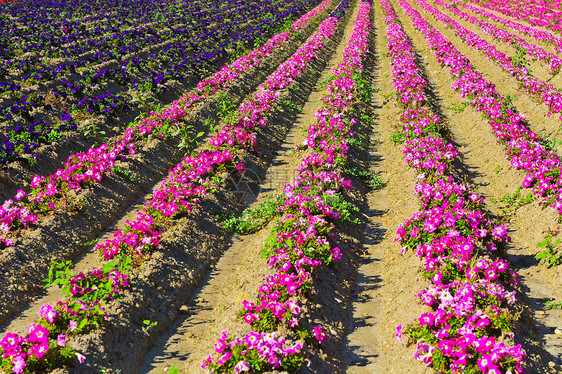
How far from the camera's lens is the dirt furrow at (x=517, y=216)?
588 centimetres

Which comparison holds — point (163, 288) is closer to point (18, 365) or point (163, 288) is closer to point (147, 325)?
point (147, 325)

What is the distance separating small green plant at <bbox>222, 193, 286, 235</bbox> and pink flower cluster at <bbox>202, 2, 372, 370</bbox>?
427 millimetres

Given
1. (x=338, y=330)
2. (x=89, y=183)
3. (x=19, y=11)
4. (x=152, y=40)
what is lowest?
(x=338, y=330)

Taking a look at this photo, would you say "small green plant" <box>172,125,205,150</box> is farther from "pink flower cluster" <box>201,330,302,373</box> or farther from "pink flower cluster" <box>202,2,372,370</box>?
"pink flower cluster" <box>201,330,302,373</box>

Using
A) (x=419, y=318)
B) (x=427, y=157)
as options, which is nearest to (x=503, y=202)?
(x=427, y=157)

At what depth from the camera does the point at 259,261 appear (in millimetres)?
7844

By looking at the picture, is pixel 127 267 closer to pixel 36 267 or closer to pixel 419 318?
pixel 36 267

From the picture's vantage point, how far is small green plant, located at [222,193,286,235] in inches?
360

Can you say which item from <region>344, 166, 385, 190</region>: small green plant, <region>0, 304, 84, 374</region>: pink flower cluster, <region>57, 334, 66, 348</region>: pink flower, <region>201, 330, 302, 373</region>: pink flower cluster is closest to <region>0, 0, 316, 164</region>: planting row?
<region>0, 304, 84, 374</region>: pink flower cluster

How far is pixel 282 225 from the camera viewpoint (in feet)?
26.8

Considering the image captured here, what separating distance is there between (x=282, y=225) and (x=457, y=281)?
3.60 m

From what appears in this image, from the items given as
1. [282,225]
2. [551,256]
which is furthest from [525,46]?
[282,225]

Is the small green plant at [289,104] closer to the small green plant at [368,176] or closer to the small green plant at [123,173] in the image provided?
the small green plant at [368,176]

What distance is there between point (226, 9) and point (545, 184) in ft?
133
